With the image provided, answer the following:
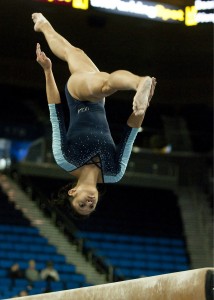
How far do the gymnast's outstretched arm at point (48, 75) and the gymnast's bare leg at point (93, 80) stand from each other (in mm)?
137

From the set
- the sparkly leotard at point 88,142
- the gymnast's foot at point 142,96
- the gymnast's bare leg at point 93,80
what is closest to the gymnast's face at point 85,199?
the sparkly leotard at point 88,142

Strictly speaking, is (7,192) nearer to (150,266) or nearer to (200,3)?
(150,266)

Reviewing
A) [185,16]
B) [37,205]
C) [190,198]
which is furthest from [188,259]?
[185,16]

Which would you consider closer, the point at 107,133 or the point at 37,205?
the point at 107,133

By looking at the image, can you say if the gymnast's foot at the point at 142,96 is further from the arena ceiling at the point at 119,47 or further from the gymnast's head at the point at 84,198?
the arena ceiling at the point at 119,47

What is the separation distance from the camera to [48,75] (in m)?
5.71

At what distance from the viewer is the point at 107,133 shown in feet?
→ 18.8

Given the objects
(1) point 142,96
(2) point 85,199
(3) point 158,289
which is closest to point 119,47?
(2) point 85,199

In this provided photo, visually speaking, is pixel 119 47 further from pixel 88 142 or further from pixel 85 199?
pixel 85 199

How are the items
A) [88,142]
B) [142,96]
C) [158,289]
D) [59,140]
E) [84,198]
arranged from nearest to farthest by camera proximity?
[142,96] < [158,289] < [84,198] < [88,142] < [59,140]

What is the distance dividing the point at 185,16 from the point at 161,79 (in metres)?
4.22

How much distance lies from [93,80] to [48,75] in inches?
18.5

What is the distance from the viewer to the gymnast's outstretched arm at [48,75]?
18.4 ft

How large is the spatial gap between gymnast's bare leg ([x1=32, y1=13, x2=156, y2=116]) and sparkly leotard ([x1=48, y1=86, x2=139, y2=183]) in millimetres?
136
